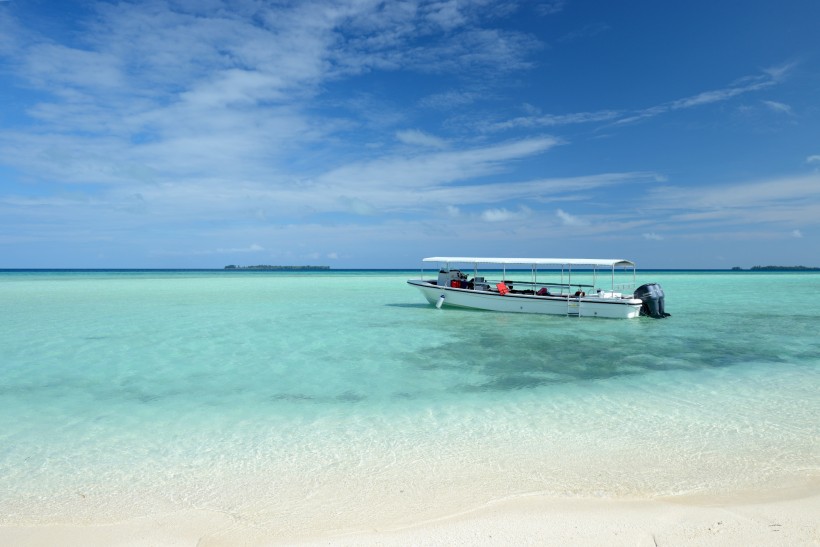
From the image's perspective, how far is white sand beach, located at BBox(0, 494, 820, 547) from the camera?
434 centimetres

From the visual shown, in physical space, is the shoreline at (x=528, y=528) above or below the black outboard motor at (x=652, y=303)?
below

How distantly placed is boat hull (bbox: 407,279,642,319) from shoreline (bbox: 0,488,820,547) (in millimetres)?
18431

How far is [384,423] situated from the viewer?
26.5ft

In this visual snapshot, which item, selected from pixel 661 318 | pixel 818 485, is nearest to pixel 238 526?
pixel 818 485

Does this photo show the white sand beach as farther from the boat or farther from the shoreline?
the boat

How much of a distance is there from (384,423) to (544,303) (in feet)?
56.4

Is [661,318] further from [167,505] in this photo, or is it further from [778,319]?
[167,505]

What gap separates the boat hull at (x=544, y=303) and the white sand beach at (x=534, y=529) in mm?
18502

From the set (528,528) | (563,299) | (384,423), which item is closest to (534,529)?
(528,528)

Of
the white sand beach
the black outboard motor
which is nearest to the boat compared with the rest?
the black outboard motor

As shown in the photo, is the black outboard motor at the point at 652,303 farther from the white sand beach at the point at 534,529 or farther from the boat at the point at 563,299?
the white sand beach at the point at 534,529

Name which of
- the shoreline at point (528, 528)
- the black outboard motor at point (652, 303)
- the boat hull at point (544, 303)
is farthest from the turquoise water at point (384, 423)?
the black outboard motor at point (652, 303)

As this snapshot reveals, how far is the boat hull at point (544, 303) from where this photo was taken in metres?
22.8

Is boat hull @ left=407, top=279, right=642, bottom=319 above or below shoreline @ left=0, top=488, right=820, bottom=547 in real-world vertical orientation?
above
